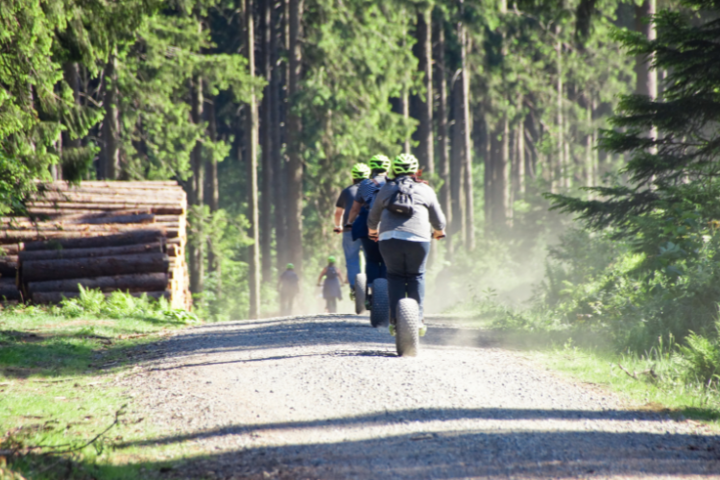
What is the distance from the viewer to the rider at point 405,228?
7746 millimetres

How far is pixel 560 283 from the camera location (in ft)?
52.3

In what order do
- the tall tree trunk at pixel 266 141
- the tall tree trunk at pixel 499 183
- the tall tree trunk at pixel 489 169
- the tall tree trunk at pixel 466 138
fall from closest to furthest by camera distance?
the tall tree trunk at pixel 266 141 < the tall tree trunk at pixel 466 138 < the tall tree trunk at pixel 499 183 < the tall tree trunk at pixel 489 169

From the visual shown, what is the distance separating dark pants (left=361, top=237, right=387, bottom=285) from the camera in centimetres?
1042

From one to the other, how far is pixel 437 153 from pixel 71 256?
41.7 metres

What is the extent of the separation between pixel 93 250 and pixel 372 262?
22.2 feet

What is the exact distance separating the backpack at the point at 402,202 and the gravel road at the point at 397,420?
1571 mm

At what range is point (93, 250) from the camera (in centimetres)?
1444

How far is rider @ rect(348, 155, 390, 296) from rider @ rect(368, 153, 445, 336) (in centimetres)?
209

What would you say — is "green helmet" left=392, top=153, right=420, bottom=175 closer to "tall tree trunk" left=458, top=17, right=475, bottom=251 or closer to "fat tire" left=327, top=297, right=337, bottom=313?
"fat tire" left=327, top=297, right=337, bottom=313

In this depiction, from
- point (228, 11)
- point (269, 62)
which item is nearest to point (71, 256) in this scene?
point (269, 62)

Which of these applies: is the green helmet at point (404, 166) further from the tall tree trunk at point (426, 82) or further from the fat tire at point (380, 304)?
the tall tree trunk at point (426, 82)

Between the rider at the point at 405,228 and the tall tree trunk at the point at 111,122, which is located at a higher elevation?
the tall tree trunk at the point at 111,122

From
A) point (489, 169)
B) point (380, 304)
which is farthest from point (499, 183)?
point (380, 304)

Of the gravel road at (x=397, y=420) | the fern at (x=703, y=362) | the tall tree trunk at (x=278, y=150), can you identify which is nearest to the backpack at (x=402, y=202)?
the gravel road at (x=397, y=420)
